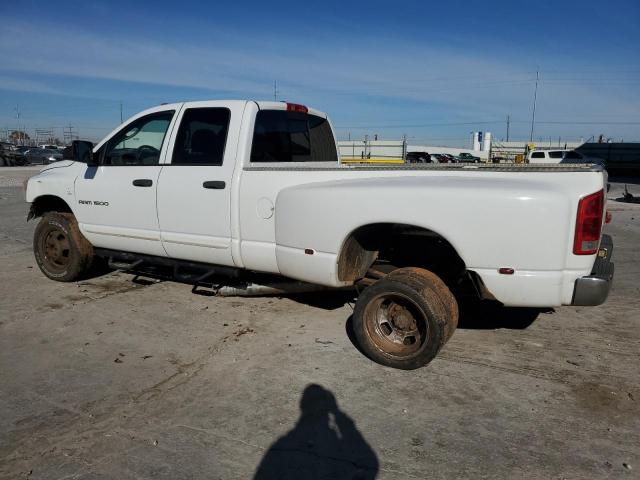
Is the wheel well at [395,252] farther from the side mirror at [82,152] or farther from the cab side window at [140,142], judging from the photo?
the side mirror at [82,152]

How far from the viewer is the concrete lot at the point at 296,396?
2807mm

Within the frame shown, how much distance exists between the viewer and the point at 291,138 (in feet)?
17.9

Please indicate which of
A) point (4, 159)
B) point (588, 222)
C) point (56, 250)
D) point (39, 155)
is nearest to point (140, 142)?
point (56, 250)

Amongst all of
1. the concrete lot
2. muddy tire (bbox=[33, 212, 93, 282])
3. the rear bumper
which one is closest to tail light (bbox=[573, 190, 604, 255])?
the rear bumper

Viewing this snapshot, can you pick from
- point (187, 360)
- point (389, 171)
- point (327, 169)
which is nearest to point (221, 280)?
point (187, 360)

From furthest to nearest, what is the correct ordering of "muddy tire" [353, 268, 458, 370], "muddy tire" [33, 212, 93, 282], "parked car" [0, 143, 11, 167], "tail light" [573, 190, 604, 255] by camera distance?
"parked car" [0, 143, 11, 167], "muddy tire" [33, 212, 93, 282], "muddy tire" [353, 268, 458, 370], "tail light" [573, 190, 604, 255]

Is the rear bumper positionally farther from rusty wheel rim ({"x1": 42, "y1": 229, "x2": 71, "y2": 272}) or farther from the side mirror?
rusty wheel rim ({"x1": 42, "y1": 229, "x2": 71, "y2": 272})

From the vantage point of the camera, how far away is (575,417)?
326 centimetres

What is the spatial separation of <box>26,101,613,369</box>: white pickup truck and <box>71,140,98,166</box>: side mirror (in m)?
0.01

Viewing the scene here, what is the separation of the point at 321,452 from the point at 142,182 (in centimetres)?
341

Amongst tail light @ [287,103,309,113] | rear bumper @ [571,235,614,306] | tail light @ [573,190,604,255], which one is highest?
tail light @ [287,103,309,113]

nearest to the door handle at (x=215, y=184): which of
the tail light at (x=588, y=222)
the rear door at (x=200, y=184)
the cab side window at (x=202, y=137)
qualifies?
the rear door at (x=200, y=184)

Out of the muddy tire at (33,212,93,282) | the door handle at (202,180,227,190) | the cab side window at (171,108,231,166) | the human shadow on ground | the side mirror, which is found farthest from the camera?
the muddy tire at (33,212,93,282)

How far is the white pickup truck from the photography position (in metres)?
3.39
